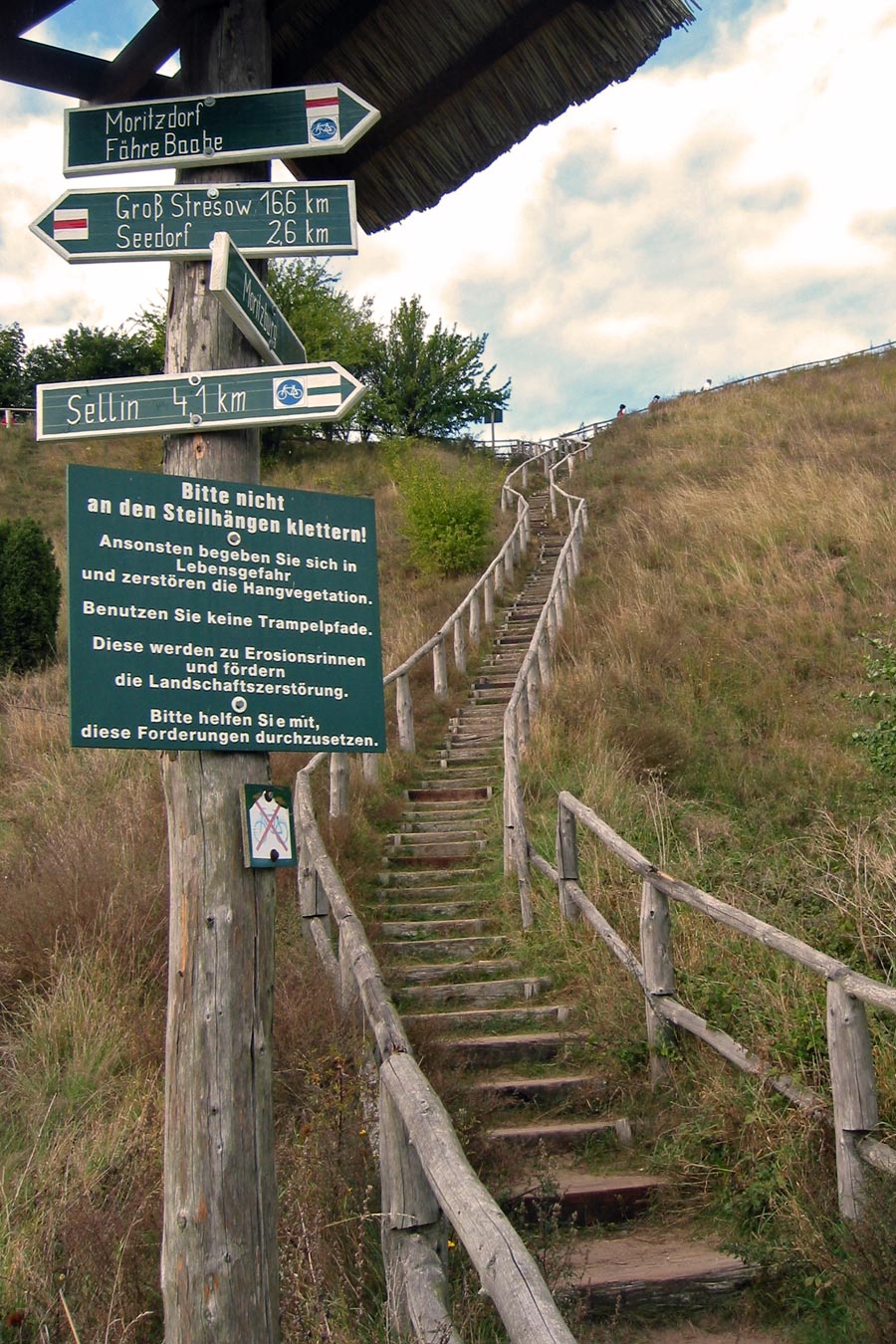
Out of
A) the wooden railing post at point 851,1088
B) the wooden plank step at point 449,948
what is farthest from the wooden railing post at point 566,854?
the wooden railing post at point 851,1088

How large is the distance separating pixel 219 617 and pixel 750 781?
8639 millimetres

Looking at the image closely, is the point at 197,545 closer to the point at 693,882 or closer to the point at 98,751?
the point at 693,882

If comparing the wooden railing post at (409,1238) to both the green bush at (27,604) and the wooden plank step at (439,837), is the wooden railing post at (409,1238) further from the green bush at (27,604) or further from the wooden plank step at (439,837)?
the green bush at (27,604)

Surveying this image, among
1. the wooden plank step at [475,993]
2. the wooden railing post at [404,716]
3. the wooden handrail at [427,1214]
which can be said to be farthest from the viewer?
the wooden railing post at [404,716]

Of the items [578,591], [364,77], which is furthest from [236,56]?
[578,591]

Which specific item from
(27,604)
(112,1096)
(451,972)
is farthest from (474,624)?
(112,1096)

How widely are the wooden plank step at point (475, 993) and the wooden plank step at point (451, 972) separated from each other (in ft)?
0.67

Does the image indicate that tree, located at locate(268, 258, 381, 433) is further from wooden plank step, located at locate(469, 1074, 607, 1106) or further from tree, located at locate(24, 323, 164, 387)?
wooden plank step, located at locate(469, 1074, 607, 1106)

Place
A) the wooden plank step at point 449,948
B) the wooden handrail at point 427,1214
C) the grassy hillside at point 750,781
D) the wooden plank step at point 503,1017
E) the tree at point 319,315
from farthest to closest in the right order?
1. the tree at point 319,315
2. the wooden plank step at point 449,948
3. the wooden plank step at point 503,1017
4. the grassy hillside at point 750,781
5. the wooden handrail at point 427,1214

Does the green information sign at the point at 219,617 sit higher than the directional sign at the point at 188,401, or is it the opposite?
the directional sign at the point at 188,401

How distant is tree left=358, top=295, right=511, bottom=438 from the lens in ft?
157

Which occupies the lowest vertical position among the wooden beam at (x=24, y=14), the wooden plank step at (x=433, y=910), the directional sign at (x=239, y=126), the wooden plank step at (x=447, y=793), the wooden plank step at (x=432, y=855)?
the wooden plank step at (x=433, y=910)

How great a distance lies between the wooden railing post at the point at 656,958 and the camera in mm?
5992

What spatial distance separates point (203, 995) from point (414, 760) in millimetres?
9819
